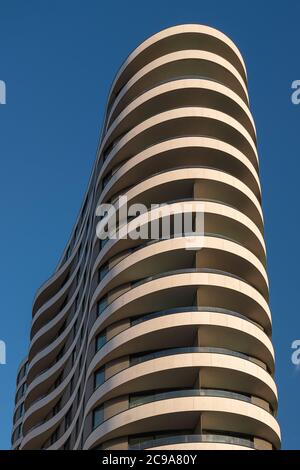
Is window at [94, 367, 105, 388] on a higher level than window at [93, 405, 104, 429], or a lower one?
higher

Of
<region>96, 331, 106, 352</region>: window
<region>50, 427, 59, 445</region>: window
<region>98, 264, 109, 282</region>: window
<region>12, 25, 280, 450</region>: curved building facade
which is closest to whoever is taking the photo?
<region>12, 25, 280, 450</region>: curved building facade

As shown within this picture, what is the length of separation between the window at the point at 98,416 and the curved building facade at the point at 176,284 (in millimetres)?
148

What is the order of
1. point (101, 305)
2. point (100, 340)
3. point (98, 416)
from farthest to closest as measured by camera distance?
1. point (101, 305)
2. point (100, 340)
3. point (98, 416)

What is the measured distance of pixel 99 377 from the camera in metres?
58.4

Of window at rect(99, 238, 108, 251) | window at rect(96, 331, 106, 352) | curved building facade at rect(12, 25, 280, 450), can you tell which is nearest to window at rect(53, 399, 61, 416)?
curved building facade at rect(12, 25, 280, 450)

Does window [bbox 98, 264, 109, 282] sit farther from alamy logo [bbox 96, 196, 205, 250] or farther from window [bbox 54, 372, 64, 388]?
window [bbox 54, 372, 64, 388]

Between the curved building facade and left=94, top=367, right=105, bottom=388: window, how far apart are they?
16 centimetres

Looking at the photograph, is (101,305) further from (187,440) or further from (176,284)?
(187,440)

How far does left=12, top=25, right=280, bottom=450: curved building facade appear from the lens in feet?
175

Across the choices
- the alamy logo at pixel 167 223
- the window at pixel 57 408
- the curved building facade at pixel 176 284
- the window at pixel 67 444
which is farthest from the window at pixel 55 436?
the alamy logo at pixel 167 223

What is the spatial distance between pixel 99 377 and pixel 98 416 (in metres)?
2.92

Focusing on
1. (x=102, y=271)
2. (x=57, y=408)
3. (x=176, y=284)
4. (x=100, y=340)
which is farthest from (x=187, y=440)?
(x=57, y=408)

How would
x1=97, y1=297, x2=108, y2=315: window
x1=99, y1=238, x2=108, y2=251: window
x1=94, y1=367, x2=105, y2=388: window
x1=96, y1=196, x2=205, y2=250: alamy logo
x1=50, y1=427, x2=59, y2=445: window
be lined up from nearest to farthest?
x1=94, y1=367, x2=105, y2=388: window
x1=96, y1=196, x2=205, y2=250: alamy logo
x1=97, y1=297, x2=108, y2=315: window
x1=99, y1=238, x2=108, y2=251: window
x1=50, y1=427, x2=59, y2=445: window
